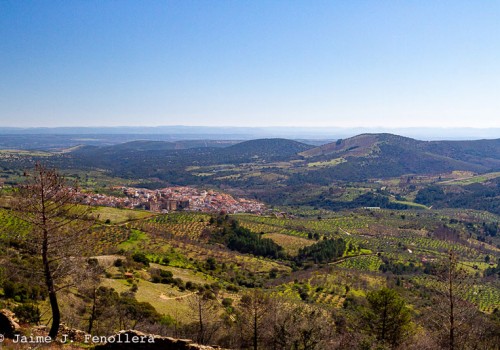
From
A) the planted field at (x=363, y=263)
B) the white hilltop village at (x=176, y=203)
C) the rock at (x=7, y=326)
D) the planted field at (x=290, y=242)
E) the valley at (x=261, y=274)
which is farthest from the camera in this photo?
the white hilltop village at (x=176, y=203)

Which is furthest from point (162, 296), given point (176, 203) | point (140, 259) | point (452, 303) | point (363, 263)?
point (176, 203)

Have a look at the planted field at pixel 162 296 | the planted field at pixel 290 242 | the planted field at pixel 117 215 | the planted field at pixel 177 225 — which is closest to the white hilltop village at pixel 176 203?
the planted field at pixel 117 215

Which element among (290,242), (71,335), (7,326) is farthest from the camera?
(290,242)

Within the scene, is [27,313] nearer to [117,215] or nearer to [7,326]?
[7,326]

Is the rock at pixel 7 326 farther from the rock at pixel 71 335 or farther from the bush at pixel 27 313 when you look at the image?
the bush at pixel 27 313

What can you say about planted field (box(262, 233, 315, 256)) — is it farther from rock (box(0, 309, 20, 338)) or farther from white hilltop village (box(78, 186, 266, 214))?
rock (box(0, 309, 20, 338))

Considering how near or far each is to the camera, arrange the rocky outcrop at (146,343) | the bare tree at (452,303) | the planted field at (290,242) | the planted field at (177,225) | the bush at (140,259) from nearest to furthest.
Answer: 1. the rocky outcrop at (146,343)
2. the bare tree at (452,303)
3. the bush at (140,259)
4. the planted field at (177,225)
5. the planted field at (290,242)

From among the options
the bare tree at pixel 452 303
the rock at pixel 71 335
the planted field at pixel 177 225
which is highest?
the bare tree at pixel 452 303

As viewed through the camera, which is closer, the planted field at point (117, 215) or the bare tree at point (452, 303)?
the bare tree at point (452, 303)

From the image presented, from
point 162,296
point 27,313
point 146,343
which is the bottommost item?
point 162,296
